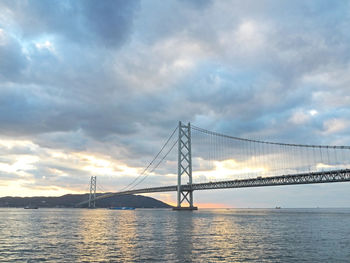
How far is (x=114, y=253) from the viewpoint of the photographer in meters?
23.3

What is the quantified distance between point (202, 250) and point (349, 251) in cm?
1065

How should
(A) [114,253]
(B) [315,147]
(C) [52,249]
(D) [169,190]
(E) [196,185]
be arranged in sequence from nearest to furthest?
(A) [114,253], (C) [52,249], (B) [315,147], (E) [196,185], (D) [169,190]

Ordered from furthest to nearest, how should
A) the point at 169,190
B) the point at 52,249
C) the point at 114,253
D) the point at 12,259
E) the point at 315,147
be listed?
the point at 169,190, the point at 315,147, the point at 52,249, the point at 114,253, the point at 12,259

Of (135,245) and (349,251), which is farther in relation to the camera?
(135,245)

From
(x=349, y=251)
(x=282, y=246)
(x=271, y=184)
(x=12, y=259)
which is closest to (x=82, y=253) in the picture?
(x=12, y=259)

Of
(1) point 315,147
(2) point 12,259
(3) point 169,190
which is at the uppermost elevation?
(1) point 315,147

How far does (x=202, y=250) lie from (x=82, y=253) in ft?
28.3

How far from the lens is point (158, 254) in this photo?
74.0 feet

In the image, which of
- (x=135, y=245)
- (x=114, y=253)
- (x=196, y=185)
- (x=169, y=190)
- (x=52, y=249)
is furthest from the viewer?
(x=169, y=190)

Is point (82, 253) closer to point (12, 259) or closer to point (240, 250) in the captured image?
point (12, 259)

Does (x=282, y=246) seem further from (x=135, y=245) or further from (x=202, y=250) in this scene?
(x=135, y=245)

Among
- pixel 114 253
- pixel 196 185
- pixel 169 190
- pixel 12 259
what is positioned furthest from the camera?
pixel 169 190

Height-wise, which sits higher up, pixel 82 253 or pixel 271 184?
pixel 271 184

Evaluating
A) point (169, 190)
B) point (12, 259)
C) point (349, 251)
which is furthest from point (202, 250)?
point (169, 190)
